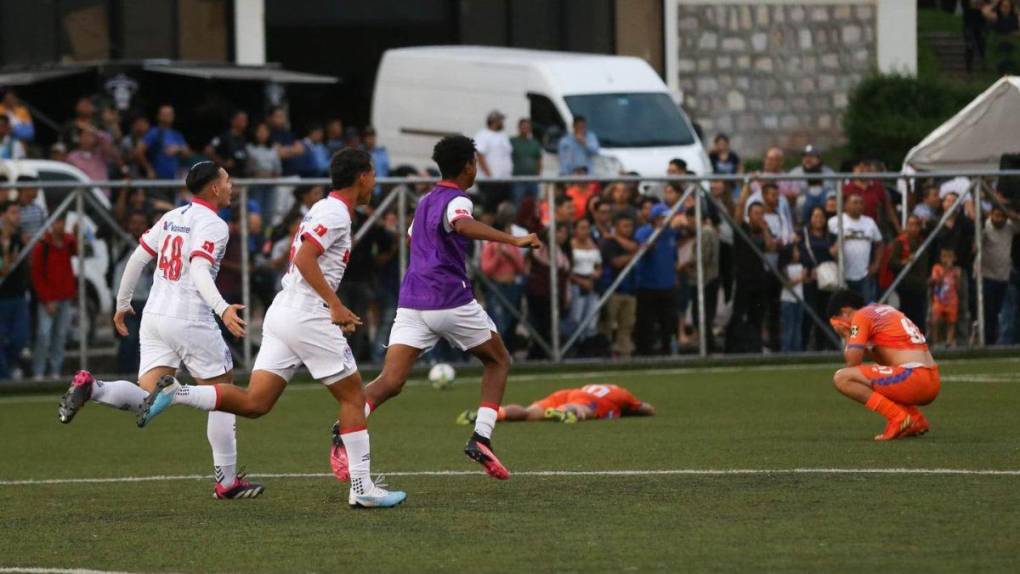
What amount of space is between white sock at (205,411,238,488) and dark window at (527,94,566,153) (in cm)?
1743

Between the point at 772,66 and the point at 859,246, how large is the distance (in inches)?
649

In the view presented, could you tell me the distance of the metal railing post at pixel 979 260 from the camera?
22.3 m

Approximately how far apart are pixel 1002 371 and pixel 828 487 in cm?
939

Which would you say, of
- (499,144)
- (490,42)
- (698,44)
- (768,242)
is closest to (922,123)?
(698,44)

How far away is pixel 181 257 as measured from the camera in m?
11.2

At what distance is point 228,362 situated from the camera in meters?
11.5

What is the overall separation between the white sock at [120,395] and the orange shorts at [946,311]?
13.3m

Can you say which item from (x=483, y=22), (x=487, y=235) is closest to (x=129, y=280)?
(x=487, y=235)

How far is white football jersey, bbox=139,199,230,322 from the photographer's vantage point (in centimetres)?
1112

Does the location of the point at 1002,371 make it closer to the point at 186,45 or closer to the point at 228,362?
the point at 228,362

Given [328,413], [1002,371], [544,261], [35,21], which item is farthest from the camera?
[35,21]

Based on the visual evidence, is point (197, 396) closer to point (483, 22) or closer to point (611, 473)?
point (611, 473)

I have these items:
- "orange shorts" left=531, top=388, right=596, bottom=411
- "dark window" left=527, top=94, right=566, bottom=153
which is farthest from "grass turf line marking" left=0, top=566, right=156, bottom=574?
"dark window" left=527, top=94, right=566, bottom=153

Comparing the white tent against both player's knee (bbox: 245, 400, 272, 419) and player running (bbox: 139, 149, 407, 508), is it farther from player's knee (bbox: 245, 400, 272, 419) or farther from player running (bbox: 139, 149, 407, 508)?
player's knee (bbox: 245, 400, 272, 419)
